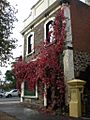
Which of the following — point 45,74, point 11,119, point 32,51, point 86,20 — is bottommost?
point 11,119

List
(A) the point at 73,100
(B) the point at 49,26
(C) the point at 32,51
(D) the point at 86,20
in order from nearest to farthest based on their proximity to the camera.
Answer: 1. (A) the point at 73,100
2. (D) the point at 86,20
3. (B) the point at 49,26
4. (C) the point at 32,51

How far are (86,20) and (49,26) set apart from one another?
2.96 m

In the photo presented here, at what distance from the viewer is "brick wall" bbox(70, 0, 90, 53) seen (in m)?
20.1

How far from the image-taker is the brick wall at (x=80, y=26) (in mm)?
A: 20141

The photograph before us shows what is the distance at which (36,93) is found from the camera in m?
23.5

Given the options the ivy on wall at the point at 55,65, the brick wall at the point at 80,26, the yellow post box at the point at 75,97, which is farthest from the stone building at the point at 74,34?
the yellow post box at the point at 75,97

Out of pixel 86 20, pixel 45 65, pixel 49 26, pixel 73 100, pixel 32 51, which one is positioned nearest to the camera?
pixel 73 100

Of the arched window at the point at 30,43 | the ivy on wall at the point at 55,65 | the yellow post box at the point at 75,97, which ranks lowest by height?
the yellow post box at the point at 75,97

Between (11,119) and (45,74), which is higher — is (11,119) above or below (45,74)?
below

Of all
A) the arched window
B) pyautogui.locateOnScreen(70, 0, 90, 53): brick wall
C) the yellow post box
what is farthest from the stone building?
the arched window

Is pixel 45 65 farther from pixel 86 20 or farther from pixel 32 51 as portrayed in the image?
pixel 32 51

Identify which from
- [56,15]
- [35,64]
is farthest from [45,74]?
[56,15]

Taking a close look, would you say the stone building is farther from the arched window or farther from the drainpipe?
the arched window

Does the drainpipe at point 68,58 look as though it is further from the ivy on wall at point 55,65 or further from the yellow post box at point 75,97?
the yellow post box at point 75,97
